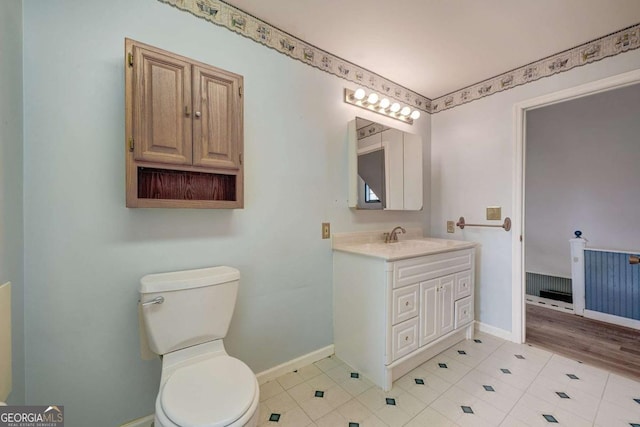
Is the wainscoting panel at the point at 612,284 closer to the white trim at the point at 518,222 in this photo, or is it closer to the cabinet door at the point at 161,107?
the white trim at the point at 518,222

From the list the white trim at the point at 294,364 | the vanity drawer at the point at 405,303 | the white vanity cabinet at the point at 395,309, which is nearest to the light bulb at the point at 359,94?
the white vanity cabinet at the point at 395,309

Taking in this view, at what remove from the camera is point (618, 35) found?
1775mm

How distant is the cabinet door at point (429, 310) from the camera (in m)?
1.83

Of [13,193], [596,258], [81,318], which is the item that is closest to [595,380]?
[596,258]

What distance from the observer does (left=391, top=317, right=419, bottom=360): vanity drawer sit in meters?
1.65

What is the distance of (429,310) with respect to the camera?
6.15 ft

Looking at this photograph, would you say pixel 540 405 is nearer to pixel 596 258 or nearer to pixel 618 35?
pixel 596 258

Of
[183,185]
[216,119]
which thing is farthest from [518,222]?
[183,185]

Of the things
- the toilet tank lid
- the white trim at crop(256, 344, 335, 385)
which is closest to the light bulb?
the toilet tank lid

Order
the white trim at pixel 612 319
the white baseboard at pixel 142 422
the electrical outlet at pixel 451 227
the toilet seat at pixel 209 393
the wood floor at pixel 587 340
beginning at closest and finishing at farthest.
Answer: the toilet seat at pixel 209 393 → the white baseboard at pixel 142 422 → the wood floor at pixel 587 340 → the white trim at pixel 612 319 → the electrical outlet at pixel 451 227

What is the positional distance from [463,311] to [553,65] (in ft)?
6.78

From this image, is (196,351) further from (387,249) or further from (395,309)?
(387,249)

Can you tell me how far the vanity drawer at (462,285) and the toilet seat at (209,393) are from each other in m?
1.70

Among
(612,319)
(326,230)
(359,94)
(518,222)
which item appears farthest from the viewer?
(612,319)
